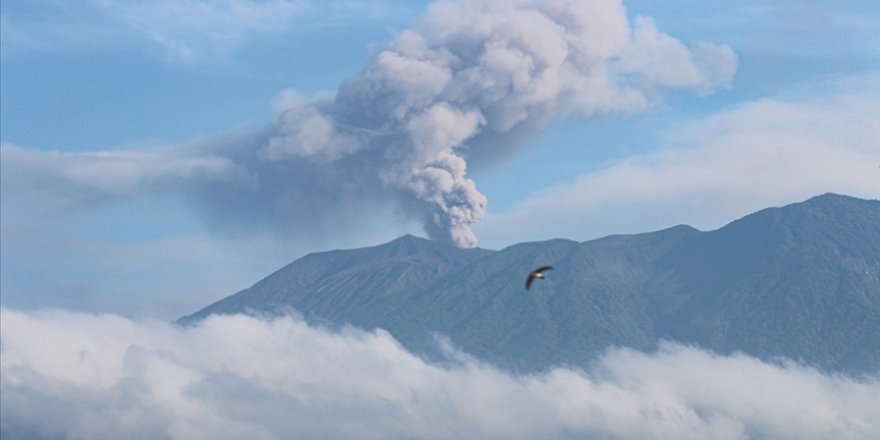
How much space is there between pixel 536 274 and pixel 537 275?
26 centimetres

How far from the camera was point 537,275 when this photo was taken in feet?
189

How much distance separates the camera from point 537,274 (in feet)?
189

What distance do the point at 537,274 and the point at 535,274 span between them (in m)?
0.21

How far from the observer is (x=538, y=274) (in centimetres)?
5825

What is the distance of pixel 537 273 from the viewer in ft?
190

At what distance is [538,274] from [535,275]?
41cm

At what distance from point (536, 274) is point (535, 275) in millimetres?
566

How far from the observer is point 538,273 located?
57.7 m

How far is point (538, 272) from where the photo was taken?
57625 millimetres

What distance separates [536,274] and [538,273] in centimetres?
39

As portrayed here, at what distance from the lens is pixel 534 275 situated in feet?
190

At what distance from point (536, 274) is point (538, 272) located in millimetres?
337

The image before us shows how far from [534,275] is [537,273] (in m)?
0.21

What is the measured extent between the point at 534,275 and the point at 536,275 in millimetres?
349
